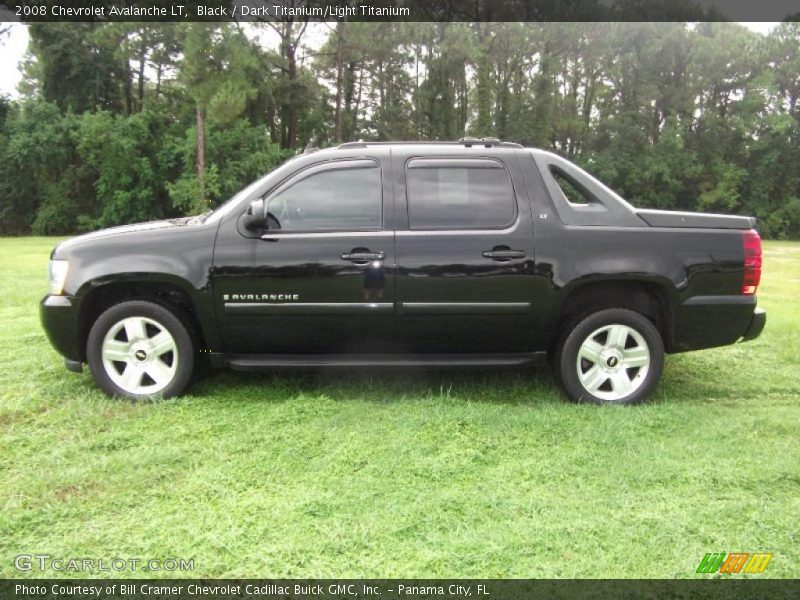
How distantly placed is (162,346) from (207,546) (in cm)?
197

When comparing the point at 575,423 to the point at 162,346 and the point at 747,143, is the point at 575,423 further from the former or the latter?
the point at 747,143

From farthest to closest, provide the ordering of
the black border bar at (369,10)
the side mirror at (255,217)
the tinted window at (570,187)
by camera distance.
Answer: the black border bar at (369,10), the tinted window at (570,187), the side mirror at (255,217)

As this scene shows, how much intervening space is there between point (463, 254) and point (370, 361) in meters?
0.97

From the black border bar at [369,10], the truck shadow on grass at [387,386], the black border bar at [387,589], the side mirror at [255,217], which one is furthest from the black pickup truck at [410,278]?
the black border bar at [369,10]

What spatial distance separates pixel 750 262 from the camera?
4086 millimetres

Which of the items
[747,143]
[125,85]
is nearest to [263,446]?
[125,85]

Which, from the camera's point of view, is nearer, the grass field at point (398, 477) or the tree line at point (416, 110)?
the grass field at point (398, 477)

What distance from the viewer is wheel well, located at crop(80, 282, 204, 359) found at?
13.7ft

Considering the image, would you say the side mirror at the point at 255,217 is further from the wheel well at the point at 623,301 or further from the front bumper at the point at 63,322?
the wheel well at the point at 623,301

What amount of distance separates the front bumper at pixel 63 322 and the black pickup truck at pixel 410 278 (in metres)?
0.01

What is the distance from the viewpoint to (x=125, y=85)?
37969 mm

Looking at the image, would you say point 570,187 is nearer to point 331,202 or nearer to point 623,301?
point 623,301

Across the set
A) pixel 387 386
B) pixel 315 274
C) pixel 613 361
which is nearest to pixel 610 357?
pixel 613 361

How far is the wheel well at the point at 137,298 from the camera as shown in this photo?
165 inches
